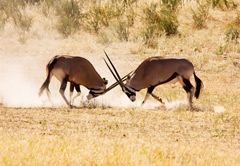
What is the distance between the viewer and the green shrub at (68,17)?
25.0 metres

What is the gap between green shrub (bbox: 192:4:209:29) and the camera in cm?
2414

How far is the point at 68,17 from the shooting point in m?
27.6

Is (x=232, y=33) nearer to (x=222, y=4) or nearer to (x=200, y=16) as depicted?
(x=200, y=16)

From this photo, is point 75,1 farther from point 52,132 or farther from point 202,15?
point 52,132

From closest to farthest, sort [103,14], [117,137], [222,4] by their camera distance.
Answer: [117,137] < [222,4] < [103,14]

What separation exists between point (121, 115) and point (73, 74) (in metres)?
1.70

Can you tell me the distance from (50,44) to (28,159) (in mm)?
16092

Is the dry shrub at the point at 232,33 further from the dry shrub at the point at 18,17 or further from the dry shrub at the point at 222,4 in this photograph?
the dry shrub at the point at 18,17

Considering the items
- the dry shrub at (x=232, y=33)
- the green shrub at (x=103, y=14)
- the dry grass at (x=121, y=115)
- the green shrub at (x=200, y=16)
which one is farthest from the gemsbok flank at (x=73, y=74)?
the green shrub at (x=103, y=14)

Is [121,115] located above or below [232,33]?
above

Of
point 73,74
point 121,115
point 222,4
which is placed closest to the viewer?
point 121,115

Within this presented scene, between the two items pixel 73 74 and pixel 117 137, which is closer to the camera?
pixel 117 137

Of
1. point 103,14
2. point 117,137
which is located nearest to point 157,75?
point 117,137

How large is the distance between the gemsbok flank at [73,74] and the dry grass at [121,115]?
395 millimetres
